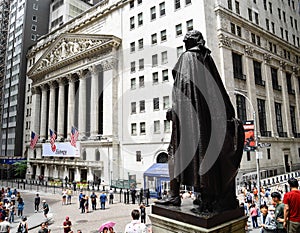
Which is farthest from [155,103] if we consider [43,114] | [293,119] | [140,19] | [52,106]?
[43,114]

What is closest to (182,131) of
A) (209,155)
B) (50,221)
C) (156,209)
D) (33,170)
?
(209,155)

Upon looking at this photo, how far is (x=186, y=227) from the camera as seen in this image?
Answer: 378cm

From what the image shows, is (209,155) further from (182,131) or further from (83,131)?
(83,131)

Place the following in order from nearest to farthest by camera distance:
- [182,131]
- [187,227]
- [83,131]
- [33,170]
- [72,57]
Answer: [187,227] < [182,131] < [83,131] < [72,57] < [33,170]

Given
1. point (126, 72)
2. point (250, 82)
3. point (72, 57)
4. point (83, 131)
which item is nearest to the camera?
point (250, 82)

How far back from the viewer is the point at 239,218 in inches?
163

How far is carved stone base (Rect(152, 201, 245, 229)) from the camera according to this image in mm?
3623

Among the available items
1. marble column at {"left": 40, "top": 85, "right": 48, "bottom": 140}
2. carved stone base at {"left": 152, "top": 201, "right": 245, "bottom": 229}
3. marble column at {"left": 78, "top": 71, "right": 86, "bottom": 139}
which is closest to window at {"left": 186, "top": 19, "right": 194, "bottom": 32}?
marble column at {"left": 78, "top": 71, "right": 86, "bottom": 139}

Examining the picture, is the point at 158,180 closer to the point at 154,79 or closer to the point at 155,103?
the point at 155,103

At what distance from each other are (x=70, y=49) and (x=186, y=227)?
46.7m

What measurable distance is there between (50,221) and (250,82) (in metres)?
29.8

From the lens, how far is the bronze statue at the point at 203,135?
13.1ft

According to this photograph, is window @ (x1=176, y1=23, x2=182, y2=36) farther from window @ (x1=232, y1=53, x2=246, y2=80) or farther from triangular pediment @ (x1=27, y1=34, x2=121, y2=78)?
triangular pediment @ (x1=27, y1=34, x2=121, y2=78)

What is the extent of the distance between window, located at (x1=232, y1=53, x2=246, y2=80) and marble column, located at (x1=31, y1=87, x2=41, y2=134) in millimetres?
45358
